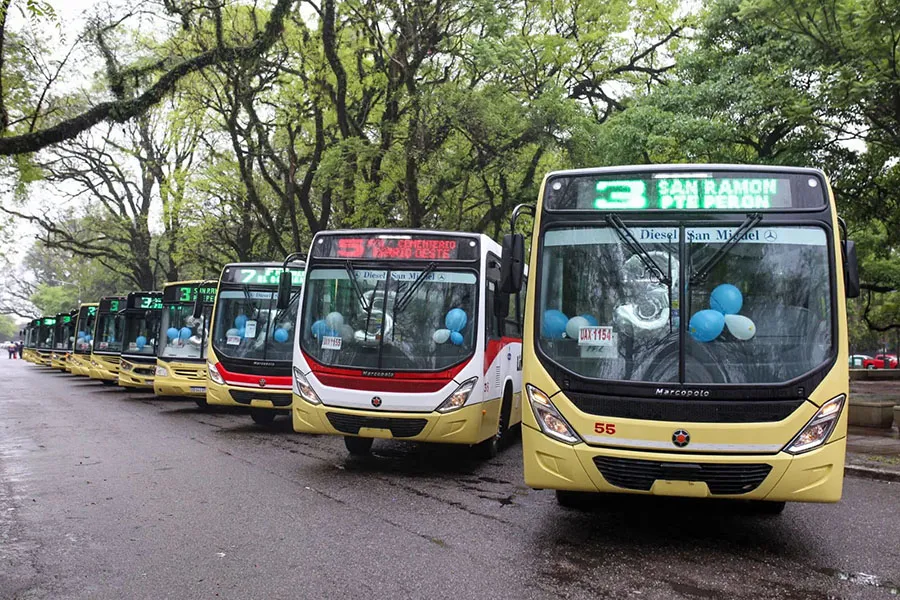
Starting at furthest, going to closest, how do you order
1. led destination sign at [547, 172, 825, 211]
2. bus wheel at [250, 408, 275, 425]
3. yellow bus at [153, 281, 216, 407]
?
1. yellow bus at [153, 281, 216, 407]
2. bus wheel at [250, 408, 275, 425]
3. led destination sign at [547, 172, 825, 211]

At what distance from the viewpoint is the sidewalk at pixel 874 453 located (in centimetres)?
945

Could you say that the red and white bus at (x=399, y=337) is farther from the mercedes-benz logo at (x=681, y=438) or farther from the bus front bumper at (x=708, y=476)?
the mercedes-benz logo at (x=681, y=438)

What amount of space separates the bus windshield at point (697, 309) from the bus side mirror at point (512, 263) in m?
0.47

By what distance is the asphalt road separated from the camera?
5000 millimetres

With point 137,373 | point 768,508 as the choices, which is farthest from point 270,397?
point 137,373

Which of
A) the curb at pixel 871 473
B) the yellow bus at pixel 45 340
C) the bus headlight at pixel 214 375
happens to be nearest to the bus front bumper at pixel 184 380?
the bus headlight at pixel 214 375

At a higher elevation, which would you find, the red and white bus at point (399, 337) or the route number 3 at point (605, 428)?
the red and white bus at point (399, 337)

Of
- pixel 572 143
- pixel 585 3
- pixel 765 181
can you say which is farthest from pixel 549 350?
pixel 585 3

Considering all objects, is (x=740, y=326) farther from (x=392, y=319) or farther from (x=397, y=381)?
(x=392, y=319)

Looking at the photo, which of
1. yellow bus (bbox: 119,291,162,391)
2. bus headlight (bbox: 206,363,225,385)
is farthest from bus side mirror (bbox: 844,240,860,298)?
yellow bus (bbox: 119,291,162,391)

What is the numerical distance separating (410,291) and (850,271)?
476cm

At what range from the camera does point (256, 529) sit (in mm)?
6355

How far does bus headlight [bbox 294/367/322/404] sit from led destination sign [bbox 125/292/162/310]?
1284cm

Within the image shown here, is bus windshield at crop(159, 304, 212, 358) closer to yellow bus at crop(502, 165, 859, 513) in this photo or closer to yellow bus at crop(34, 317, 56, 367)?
yellow bus at crop(502, 165, 859, 513)
